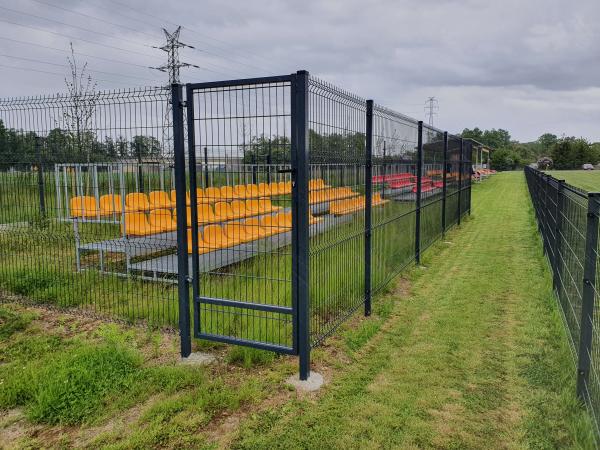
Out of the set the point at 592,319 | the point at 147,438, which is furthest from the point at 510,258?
the point at 147,438

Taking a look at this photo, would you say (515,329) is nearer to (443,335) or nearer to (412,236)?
(443,335)

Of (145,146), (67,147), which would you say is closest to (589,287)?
(145,146)

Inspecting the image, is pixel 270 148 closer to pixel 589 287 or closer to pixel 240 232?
pixel 240 232

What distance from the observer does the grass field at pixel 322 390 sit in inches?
122

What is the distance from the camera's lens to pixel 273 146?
13.2 feet

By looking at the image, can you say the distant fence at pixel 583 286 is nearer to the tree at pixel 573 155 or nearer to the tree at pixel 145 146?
the tree at pixel 145 146

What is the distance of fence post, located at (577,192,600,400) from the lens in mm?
3146

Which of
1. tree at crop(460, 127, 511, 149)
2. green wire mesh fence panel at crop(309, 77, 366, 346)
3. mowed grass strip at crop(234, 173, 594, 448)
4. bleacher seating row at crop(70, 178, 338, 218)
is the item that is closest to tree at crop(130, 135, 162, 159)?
bleacher seating row at crop(70, 178, 338, 218)

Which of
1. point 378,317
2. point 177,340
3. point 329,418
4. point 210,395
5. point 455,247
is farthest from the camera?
point 455,247

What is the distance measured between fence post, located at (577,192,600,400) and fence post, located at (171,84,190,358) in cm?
309

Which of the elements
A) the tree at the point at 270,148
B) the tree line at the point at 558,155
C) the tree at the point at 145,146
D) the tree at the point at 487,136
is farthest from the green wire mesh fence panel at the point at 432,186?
the tree at the point at 487,136

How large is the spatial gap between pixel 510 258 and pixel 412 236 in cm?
210

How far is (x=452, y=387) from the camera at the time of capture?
12.3 feet

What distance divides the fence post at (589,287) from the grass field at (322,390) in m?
0.32
